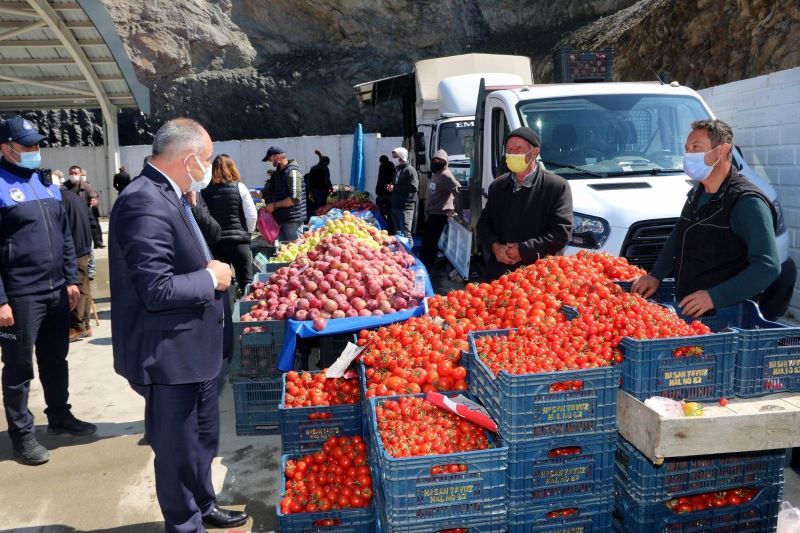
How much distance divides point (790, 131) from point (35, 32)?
18115mm

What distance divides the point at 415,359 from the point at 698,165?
2027 mm

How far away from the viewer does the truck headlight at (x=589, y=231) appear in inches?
223

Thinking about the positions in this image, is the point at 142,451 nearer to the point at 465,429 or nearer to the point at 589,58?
the point at 465,429

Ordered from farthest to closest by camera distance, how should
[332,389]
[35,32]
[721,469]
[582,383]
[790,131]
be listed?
[35,32] → [790,131] → [332,389] → [721,469] → [582,383]

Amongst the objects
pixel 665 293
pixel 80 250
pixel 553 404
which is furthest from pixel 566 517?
pixel 80 250

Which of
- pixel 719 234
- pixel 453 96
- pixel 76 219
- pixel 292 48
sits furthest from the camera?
pixel 292 48

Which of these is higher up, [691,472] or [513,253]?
[513,253]

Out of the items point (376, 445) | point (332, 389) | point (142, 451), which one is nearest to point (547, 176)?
point (332, 389)

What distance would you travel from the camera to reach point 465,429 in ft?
10.6

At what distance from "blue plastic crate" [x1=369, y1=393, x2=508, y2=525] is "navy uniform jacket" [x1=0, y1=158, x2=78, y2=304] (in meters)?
3.31

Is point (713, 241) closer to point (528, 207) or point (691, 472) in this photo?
point (691, 472)

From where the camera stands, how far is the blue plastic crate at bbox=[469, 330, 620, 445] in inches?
117

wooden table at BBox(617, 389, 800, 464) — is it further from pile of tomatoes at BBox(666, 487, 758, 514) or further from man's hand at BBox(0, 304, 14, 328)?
man's hand at BBox(0, 304, 14, 328)

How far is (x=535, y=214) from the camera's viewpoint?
516 cm
